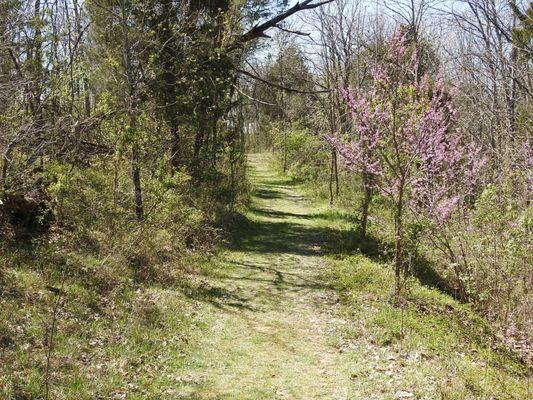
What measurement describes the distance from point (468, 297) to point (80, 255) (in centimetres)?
848

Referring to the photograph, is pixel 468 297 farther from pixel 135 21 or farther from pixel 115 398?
pixel 135 21

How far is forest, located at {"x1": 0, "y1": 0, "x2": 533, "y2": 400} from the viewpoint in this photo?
21.1 ft

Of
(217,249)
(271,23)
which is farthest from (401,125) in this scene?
(271,23)

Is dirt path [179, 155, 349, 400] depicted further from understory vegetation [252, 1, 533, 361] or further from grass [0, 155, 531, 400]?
understory vegetation [252, 1, 533, 361]

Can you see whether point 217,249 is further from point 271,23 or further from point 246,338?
point 271,23

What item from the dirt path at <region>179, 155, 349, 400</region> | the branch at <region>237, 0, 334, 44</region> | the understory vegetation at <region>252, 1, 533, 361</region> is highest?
the branch at <region>237, 0, 334, 44</region>

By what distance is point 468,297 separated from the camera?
10.6m

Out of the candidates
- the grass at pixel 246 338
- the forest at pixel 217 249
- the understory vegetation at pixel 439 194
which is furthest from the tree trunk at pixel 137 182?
the understory vegetation at pixel 439 194

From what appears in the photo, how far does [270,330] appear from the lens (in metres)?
8.15

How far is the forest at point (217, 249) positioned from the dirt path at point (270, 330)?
0.04 m

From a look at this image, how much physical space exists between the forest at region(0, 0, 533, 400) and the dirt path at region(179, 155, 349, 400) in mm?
43

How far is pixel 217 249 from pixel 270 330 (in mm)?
4845

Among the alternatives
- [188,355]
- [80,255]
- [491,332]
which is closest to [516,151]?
[491,332]

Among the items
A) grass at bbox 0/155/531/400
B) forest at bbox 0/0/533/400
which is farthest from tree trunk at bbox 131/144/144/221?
grass at bbox 0/155/531/400
